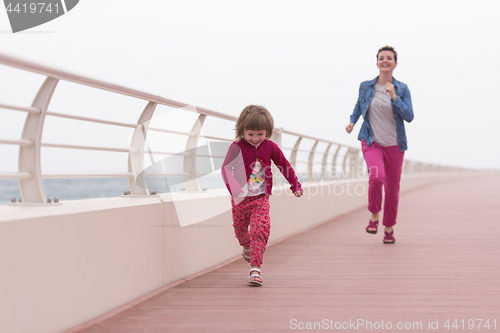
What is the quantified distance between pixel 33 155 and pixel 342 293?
6.10 feet

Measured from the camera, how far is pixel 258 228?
370cm

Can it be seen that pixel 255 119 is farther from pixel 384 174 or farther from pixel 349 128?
pixel 384 174

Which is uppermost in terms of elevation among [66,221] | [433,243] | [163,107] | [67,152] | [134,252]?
[163,107]

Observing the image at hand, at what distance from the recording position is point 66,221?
2.51 metres

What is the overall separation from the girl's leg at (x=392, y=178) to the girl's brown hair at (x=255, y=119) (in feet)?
7.89

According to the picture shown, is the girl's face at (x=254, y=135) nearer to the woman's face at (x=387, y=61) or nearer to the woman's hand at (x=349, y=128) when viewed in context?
the woman's hand at (x=349, y=128)

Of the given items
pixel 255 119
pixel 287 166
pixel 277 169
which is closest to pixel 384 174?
pixel 277 169

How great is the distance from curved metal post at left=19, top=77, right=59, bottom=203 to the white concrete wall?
0.36 feet

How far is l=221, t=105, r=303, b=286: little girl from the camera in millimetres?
3682

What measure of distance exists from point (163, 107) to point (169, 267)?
1.00m

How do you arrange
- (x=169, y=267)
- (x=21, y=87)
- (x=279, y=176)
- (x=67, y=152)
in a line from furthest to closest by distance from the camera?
(x=279, y=176)
(x=169, y=267)
(x=67, y=152)
(x=21, y=87)

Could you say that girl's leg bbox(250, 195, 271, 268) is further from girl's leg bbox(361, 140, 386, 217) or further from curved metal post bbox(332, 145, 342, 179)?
curved metal post bbox(332, 145, 342, 179)

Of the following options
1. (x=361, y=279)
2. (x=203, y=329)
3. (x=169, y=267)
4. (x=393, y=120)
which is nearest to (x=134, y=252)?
(x=169, y=267)

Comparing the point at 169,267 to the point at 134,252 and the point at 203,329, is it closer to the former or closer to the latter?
the point at 134,252
